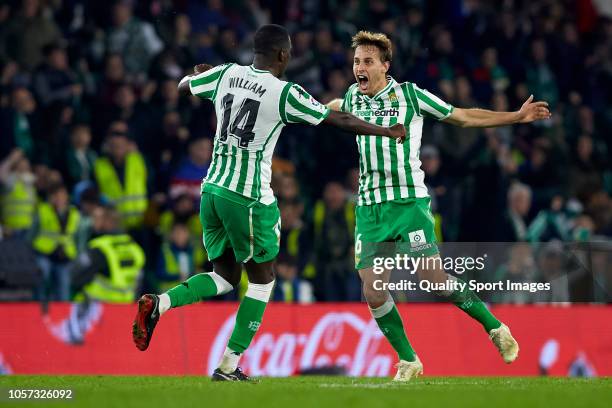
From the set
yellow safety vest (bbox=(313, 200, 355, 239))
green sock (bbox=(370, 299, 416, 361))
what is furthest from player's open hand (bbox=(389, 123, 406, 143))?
yellow safety vest (bbox=(313, 200, 355, 239))

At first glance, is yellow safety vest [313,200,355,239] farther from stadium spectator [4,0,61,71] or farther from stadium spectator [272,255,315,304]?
stadium spectator [4,0,61,71]

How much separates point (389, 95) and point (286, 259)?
455 centimetres

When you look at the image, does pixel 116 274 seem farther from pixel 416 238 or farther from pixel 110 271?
pixel 416 238

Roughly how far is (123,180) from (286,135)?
2.56 m

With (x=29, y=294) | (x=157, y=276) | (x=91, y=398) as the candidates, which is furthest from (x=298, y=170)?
(x=91, y=398)

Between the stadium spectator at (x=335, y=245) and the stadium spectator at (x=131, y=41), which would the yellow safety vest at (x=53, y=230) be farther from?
the stadium spectator at (x=131, y=41)

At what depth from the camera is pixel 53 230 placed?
13.5 meters

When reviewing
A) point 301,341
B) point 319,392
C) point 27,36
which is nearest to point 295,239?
point 301,341

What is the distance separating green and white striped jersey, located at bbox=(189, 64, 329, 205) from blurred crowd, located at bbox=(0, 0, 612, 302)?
480 cm

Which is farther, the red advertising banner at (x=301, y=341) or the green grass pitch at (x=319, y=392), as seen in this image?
the red advertising banner at (x=301, y=341)

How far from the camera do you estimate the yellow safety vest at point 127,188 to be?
1400 cm

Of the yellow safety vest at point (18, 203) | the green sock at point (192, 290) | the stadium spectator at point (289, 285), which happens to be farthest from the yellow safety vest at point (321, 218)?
the green sock at point (192, 290)

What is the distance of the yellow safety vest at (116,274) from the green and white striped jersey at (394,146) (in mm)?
4099

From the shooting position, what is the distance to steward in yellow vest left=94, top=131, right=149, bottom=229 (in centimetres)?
1400
